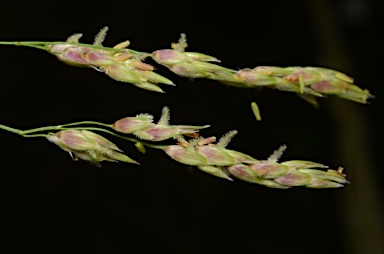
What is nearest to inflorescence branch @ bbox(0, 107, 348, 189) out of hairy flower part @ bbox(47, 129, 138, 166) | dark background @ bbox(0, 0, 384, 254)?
hairy flower part @ bbox(47, 129, 138, 166)

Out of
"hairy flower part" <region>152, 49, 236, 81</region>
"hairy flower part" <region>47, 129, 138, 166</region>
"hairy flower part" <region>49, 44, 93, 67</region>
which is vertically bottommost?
"hairy flower part" <region>47, 129, 138, 166</region>

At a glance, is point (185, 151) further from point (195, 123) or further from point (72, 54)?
point (195, 123)

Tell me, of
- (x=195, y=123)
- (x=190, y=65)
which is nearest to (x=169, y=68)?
(x=190, y=65)

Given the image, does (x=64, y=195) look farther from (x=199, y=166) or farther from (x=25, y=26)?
(x=199, y=166)

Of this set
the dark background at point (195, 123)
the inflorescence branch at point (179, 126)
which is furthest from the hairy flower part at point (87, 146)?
the dark background at point (195, 123)

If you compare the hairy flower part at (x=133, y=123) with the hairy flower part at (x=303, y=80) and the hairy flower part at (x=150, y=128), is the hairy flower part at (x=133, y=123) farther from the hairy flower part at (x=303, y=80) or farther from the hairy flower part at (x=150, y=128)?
the hairy flower part at (x=303, y=80)

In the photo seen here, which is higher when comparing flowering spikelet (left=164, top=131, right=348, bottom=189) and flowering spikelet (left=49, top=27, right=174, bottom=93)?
flowering spikelet (left=49, top=27, right=174, bottom=93)

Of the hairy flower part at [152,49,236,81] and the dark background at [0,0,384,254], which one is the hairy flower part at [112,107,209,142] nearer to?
the hairy flower part at [152,49,236,81]
